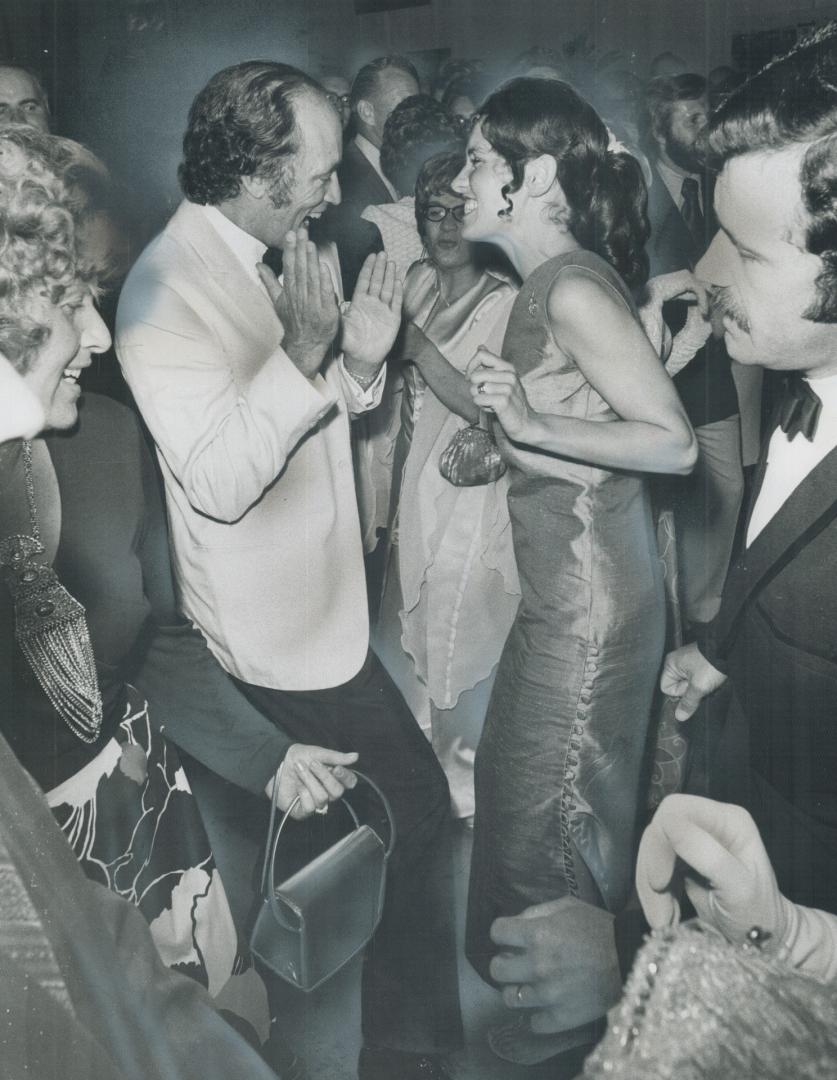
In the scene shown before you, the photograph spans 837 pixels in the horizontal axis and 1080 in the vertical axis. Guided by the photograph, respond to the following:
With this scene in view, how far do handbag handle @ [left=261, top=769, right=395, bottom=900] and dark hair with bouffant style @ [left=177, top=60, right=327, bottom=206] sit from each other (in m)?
1.18

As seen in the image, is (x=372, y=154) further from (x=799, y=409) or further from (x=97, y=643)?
(x=97, y=643)

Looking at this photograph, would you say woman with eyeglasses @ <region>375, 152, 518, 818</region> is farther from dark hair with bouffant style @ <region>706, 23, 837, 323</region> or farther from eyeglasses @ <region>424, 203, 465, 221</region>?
dark hair with bouffant style @ <region>706, 23, 837, 323</region>

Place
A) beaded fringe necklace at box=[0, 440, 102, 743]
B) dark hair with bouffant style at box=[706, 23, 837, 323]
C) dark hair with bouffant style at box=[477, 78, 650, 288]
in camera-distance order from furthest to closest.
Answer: beaded fringe necklace at box=[0, 440, 102, 743] → dark hair with bouffant style at box=[477, 78, 650, 288] → dark hair with bouffant style at box=[706, 23, 837, 323]

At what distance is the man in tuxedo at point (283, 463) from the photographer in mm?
2100

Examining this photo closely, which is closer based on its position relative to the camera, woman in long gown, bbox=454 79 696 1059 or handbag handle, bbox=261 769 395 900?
woman in long gown, bbox=454 79 696 1059

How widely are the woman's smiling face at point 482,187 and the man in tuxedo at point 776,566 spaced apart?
0.39 metres

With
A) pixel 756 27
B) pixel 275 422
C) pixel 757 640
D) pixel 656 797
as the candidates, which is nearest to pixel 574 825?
pixel 656 797

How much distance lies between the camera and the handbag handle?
2328mm

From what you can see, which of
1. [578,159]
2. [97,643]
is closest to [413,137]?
[578,159]

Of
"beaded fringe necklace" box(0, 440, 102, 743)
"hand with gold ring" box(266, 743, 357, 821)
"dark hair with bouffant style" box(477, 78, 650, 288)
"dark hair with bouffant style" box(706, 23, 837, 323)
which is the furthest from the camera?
"hand with gold ring" box(266, 743, 357, 821)

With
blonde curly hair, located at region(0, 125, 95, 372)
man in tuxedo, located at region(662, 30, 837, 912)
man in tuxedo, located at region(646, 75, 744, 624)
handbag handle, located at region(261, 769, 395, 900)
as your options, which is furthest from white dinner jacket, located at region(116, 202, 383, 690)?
man in tuxedo, located at region(662, 30, 837, 912)

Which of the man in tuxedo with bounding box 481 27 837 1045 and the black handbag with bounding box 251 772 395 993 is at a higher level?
the man in tuxedo with bounding box 481 27 837 1045

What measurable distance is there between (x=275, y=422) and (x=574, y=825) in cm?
101

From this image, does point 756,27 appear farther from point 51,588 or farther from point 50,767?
point 50,767
